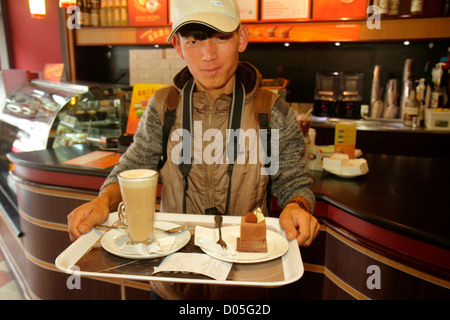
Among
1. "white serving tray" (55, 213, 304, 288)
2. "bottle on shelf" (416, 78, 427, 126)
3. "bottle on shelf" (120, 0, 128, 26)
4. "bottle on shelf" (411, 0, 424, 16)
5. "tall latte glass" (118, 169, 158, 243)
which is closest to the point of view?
"white serving tray" (55, 213, 304, 288)

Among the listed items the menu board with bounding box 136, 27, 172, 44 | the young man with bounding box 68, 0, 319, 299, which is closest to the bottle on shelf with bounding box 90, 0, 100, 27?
the menu board with bounding box 136, 27, 172, 44

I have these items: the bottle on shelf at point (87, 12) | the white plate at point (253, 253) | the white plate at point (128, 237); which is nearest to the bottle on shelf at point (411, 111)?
the white plate at point (253, 253)

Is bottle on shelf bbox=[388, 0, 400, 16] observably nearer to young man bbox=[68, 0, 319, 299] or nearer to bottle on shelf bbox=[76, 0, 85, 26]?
young man bbox=[68, 0, 319, 299]

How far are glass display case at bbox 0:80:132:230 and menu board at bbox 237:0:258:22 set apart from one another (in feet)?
5.56

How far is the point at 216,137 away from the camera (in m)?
1.47

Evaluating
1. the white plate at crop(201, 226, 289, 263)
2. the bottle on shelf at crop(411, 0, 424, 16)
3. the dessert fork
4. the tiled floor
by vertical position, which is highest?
the bottle on shelf at crop(411, 0, 424, 16)

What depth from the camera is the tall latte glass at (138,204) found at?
1105 millimetres

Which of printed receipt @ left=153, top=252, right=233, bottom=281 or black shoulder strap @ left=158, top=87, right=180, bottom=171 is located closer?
printed receipt @ left=153, top=252, right=233, bottom=281

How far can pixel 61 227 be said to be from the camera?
2412mm

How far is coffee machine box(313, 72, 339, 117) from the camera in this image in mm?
4289

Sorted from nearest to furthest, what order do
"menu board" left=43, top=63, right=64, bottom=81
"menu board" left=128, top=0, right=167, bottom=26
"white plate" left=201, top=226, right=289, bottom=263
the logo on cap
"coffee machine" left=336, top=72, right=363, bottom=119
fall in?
1. "white plate" left=201, top=226, right=289, bottom=263
2. the logo on cap
3. "menu board" left=43, top=63, right=64, bottom=81
4. "coffee machine" left=336, top=72, right=363, bottom=119
5. "menu board" left=128, top=0, right=167, bottom=26

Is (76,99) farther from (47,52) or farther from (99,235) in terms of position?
(47,52)

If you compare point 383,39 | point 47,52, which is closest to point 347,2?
point 383,39
